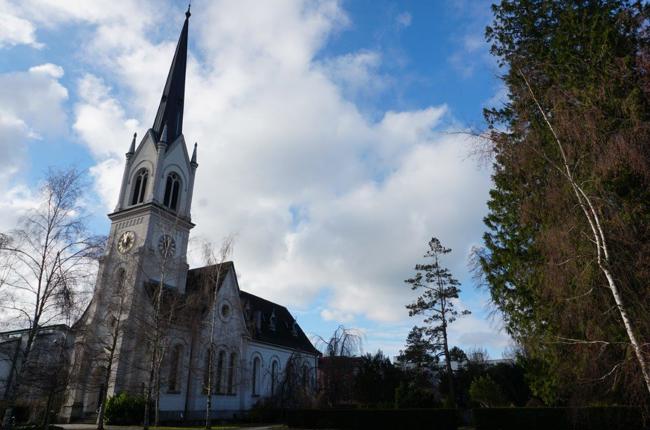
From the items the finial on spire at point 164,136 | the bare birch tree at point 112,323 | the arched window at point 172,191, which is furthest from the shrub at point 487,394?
the finial on spire at point 164,136

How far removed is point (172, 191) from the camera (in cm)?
3984

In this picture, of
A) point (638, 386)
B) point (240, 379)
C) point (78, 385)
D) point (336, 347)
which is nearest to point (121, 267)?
point (78, 385)

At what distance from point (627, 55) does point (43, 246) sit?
22304mm

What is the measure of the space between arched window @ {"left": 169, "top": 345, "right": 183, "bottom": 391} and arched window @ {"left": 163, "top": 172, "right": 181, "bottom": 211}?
13097 millimetres

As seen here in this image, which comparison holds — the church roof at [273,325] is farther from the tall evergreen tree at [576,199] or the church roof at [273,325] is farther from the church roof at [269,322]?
the tall evergreen tree at [576,199]

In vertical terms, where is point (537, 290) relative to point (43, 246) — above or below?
below

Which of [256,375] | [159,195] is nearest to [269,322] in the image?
[256,375]

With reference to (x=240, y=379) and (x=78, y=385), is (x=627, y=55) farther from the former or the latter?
(x=240, y=379)

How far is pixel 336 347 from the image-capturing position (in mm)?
41688

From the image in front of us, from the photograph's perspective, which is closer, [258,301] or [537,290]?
[537,290]

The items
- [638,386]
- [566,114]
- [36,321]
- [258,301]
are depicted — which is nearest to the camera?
[638,386]

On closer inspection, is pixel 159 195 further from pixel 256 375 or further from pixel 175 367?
pixel 256 375

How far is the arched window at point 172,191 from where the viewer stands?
129ft

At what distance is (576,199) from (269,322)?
128 feet
